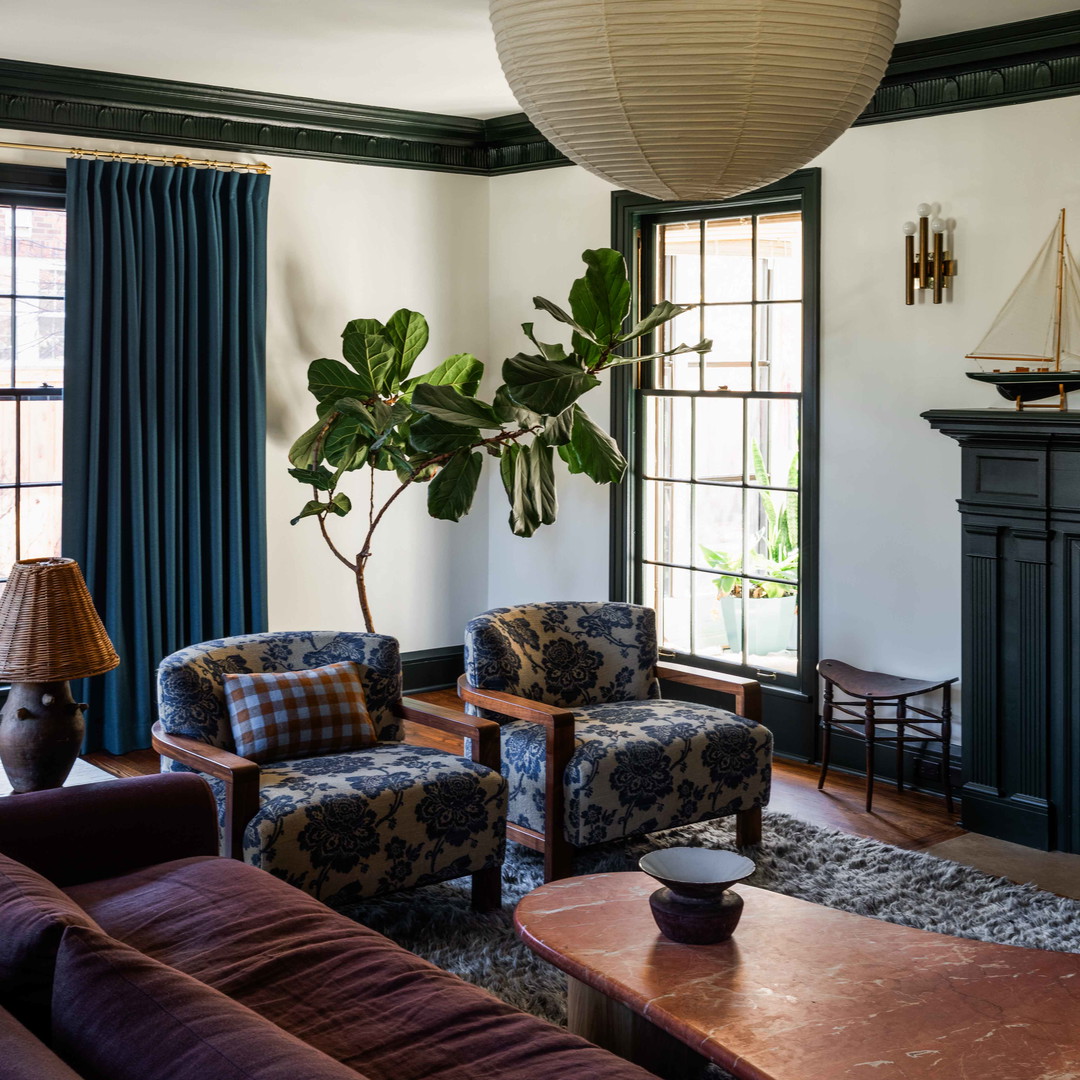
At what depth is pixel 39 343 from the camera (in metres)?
5.31

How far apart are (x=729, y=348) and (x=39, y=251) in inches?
115

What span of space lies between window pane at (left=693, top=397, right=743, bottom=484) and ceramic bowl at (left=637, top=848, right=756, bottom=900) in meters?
3.06

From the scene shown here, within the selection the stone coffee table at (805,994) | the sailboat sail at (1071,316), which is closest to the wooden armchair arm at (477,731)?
the stone coffee table at (805,994)

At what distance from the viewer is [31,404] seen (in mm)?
5320

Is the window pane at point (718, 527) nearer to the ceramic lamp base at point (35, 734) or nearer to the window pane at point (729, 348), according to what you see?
the window pane at point (729, 348)

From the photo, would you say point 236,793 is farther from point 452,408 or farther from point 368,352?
point 368,352

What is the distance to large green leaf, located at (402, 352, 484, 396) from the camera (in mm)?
5693

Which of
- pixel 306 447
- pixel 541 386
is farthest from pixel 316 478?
pixel 541 386

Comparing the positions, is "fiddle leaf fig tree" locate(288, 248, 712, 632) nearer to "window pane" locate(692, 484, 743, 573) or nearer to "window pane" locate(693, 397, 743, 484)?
"window pane" locate(693, 397, 743, 484)

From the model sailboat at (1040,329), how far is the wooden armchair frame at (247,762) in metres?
2.03

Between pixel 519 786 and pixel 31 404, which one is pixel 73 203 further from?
pixel 519 786

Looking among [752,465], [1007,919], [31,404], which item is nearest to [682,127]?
[1007,919]

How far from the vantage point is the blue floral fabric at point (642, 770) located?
3.76m

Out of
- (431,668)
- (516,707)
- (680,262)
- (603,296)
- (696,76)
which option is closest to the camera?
(696,76)
